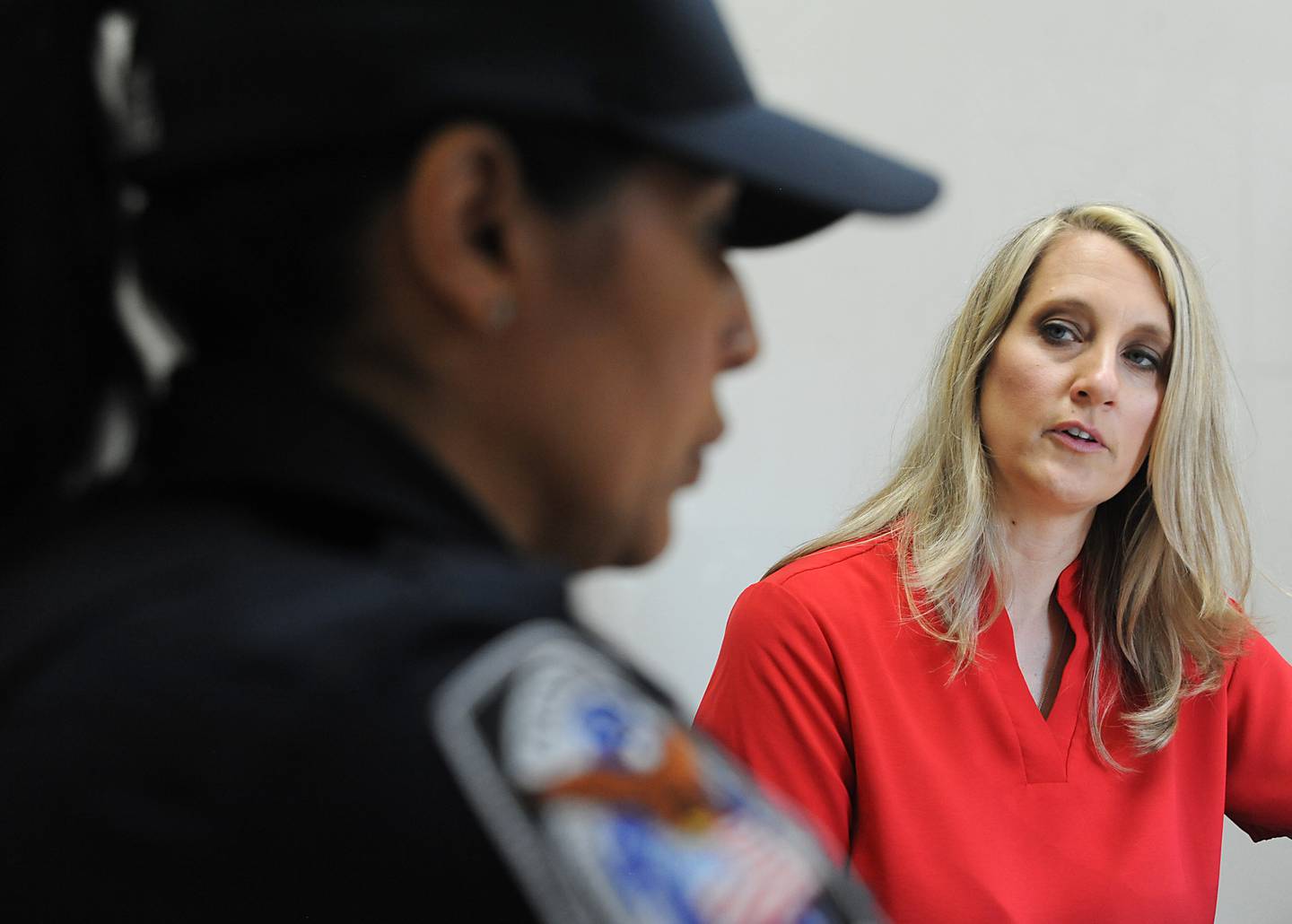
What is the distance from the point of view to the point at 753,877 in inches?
12.5

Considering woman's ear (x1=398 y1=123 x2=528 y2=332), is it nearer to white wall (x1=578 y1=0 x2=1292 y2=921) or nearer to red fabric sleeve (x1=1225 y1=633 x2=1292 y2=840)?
red fabric sleeve (x1=1225 y1=633 x2=1292 y2=840)

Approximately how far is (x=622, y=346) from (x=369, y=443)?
9cm

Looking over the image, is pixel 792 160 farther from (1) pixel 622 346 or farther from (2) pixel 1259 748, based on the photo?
(2) pixel 1259 748

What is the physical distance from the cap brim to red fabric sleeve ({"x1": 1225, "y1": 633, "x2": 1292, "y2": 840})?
116cm

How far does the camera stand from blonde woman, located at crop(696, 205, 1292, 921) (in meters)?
1.23

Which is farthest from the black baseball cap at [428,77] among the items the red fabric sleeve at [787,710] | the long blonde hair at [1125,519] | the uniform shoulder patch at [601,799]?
the long blonde hair at [1125,519]

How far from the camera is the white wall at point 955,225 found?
1888 mm

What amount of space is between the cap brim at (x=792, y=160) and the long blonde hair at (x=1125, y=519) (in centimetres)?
92

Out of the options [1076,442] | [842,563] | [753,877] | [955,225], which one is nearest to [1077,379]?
[1076,442]

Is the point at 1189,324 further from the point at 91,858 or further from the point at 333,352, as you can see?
the point at 91,858

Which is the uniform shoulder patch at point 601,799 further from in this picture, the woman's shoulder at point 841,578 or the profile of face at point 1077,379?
the profile of face at point 1077,379

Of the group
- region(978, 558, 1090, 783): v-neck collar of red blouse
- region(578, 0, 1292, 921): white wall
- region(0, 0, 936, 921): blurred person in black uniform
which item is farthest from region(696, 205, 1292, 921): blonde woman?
region(0, 0, 936, 921): blurred person in black uniform

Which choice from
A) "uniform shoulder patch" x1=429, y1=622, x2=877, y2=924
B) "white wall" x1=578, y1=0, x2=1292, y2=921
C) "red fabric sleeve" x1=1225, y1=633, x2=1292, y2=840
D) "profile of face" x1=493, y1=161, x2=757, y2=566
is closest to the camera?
"uniform shoulder patch" x1=429, y1=622, x2=877, y2=924

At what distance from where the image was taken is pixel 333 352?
0.39m
